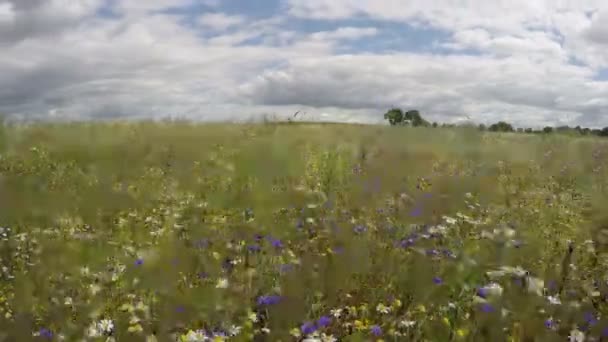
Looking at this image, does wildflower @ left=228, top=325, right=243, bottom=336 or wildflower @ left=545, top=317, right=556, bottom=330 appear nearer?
wildflower @ left=228, top=325, right=243, bottom=336

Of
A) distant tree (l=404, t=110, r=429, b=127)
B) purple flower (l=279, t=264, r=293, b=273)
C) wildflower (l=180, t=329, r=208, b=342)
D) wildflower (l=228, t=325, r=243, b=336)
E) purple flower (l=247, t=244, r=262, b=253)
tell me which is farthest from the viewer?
distant tree (l=404, t=110, r=429, b=127)

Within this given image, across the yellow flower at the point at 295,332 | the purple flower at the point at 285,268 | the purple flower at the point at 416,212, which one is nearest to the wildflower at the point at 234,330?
the yellow flower at the point at 295,332

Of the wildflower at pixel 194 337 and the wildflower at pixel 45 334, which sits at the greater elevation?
the wildflower at pixel 194 337

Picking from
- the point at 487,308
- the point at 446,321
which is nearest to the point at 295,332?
the point at 446,321

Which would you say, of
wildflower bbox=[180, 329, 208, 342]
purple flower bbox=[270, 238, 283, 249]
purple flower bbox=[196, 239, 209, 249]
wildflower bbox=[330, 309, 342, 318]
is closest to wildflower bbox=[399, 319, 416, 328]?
wildflower bbox=[330, 309, 342, 318]

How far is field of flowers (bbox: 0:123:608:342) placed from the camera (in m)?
3.03

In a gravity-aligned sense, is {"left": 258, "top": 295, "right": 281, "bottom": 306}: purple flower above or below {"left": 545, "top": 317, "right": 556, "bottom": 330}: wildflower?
above

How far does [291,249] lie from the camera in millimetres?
4328

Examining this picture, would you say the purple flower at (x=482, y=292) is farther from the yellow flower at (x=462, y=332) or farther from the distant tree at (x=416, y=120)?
the distant tree at (x=416, y=120)

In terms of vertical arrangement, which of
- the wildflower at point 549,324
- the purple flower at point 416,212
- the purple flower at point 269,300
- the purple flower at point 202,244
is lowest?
the wildflower at point 549,324

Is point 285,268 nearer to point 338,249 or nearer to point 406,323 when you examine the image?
point 338,249

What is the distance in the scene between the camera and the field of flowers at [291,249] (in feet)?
9.93

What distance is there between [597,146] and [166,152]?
9.76 meters

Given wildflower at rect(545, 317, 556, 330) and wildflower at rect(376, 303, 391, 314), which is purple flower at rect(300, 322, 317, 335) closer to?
wildflower at rect(376, 303, 391, 314)
